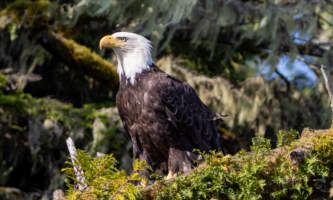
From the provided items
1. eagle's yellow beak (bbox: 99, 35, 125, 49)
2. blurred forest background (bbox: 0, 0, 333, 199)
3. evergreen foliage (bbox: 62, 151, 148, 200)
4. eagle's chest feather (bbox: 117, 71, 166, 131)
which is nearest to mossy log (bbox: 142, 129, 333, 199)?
evergreen foliage (bbox: 62, 151, 148, 200)

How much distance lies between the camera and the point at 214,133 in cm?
478

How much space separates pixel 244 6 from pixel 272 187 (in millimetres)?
4993

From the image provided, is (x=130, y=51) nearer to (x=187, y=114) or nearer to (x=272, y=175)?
(x=187, y=114)

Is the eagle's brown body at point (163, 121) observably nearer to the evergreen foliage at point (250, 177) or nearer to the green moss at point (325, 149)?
the evergreen foliage at point (250, 177)

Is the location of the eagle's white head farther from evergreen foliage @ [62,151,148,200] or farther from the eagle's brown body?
evergreen foliage @ [62,151,148,200]

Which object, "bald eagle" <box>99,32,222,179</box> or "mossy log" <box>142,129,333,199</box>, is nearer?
"mossy log" <box>142,129,333,199</box>

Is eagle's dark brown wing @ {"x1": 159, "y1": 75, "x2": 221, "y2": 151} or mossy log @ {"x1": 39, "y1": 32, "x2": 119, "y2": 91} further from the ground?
mossy log @ {"x1": 39, "y1": 32, "x2": 119, "y2": 91}

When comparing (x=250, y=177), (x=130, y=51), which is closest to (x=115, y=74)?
(x=130, y=51)

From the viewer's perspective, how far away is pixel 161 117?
14.3 ft

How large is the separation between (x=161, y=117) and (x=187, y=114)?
288 mm

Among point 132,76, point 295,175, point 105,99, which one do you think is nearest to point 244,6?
point 105,99

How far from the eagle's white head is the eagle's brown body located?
0.10 meters

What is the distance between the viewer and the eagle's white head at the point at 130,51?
15.3ft

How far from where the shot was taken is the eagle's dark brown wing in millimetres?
4383
